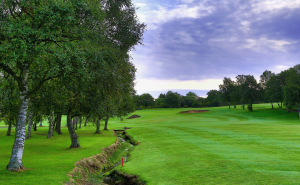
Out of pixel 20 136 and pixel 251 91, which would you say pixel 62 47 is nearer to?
pixel 20 136

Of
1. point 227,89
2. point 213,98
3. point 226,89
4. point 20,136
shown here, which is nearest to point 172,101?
point 213,98

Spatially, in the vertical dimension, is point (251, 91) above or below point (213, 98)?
above

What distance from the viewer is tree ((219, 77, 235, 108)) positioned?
4053 inches

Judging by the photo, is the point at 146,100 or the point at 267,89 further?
the point at 146,100

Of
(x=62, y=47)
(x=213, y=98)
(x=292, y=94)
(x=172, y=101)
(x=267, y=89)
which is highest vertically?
(x=267, y=89)

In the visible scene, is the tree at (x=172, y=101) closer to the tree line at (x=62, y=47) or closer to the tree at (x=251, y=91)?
the tree at (x=251, y=91)

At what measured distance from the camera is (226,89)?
341 ft

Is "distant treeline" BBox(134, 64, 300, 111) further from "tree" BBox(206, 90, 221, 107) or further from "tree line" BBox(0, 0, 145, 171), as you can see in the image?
"tree" BBox(206, 90, 221, 107)

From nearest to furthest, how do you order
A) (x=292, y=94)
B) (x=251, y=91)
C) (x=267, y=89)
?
(x=292, y=94)
(x=251, y=91)
(x=267, y=89)

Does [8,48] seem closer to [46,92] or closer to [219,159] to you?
[46,92]

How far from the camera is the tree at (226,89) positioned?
338 ft

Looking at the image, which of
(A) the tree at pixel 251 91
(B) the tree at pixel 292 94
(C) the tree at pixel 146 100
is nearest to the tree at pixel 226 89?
(A) the tree at pixel 251 91

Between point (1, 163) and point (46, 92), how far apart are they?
6.79 meters

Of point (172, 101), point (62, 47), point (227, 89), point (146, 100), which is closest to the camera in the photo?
point (62, 47)
